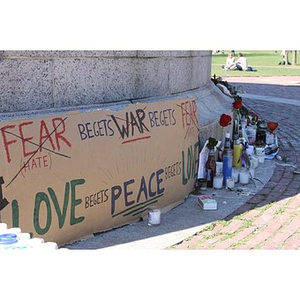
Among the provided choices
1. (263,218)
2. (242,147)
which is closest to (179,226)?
(263,218)

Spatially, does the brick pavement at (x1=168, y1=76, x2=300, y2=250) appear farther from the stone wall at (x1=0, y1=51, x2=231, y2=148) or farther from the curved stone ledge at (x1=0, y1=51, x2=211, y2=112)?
the curved stone ledge at (x1=0, y1=51, x2=211, y2=112)

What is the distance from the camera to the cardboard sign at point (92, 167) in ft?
14.8

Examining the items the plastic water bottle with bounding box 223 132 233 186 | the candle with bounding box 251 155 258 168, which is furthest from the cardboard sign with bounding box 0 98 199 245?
the candle with bounding box 251 155 258 168

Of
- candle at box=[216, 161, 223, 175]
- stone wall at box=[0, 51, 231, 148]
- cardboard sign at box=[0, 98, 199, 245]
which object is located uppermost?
stone wall at box=[0, 51, 231, 148]

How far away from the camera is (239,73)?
27.8m

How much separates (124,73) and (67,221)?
6.55 feet

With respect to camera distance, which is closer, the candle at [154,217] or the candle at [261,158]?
the candle at [154,217]

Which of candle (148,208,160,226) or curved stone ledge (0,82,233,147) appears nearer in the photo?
curved stone ledge (0,82,233,147)

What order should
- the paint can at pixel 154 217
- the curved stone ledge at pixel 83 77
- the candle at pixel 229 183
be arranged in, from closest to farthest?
the curved stone ledge at pixel 83 77, the paint can at pixel 154 217, the candle at pixel 229 183

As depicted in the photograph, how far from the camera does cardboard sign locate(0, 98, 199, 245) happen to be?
14.8 feet

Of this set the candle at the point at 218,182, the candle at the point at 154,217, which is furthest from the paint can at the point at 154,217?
the candle at the point at 218,182

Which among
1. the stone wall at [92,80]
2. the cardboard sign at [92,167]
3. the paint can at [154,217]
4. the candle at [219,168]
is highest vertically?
the stone wall at [92,80]

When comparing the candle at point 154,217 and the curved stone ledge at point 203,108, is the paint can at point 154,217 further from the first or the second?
the curved stone ledge at point 203,108

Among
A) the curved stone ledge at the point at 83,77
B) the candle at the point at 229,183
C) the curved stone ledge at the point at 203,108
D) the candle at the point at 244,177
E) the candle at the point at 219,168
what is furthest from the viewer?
the candle at the point at 244,177
